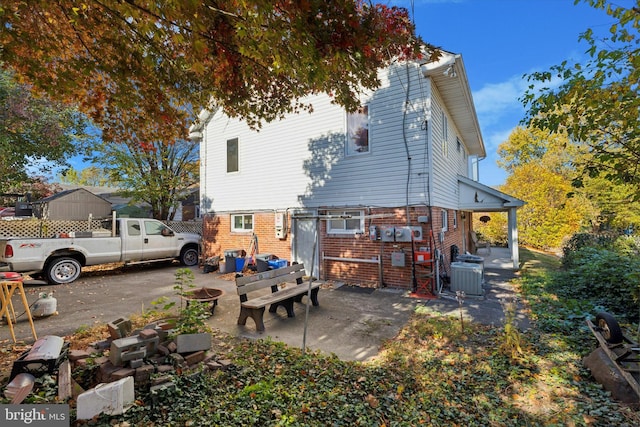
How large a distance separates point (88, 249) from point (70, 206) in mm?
17857

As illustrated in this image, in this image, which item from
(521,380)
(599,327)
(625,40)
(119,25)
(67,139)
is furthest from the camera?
(67,139)

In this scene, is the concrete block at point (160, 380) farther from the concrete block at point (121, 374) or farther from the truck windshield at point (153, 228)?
the truck windshield at point (153, 228)

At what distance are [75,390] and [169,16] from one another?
4.30 metres

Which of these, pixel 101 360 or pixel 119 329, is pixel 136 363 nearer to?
pixel 101 360

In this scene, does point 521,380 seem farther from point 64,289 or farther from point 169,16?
point 64,289

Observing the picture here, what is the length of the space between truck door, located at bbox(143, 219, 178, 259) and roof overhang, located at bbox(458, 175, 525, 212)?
12211mm

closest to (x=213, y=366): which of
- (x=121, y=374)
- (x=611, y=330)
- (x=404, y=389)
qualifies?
(x=121, y=374)

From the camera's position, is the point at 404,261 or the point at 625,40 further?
the point at 404,261

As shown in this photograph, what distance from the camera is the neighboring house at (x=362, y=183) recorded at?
8453 mm

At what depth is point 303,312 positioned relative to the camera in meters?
6.55

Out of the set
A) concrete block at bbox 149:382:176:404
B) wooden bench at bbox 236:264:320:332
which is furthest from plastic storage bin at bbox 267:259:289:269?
concrete block at bbox 149:382:176:404

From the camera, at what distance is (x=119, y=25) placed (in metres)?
3.98

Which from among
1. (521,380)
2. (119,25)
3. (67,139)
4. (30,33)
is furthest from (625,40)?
(67,139)

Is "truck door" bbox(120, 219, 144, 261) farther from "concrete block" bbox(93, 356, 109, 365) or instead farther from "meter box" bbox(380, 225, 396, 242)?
"meter box" bbox(380, 225, 396, 242)
